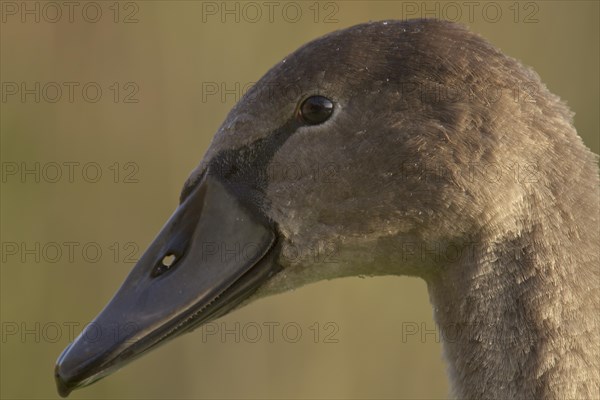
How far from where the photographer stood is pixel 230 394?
7348 millimetres

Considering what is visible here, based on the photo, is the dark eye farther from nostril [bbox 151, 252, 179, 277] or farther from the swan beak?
nostril [bbox 151, 252, 179, 277]

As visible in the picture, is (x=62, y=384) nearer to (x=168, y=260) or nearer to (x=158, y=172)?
(x=168, y=260)

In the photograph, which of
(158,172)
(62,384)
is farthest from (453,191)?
(158,172)

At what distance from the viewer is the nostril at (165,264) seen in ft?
12.8

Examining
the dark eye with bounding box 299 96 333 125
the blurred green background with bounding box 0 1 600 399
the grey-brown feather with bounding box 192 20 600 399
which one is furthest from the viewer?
the blurred green background with bounding box 0 1 600 399

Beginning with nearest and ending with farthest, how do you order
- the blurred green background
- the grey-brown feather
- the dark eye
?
the grey-brown feather → the dark eye → the blurred green background

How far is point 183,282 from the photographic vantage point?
385 centimetres

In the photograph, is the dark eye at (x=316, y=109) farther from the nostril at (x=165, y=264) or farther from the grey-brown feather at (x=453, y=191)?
the nostril at (x=165, y=264)

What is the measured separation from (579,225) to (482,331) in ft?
1.48

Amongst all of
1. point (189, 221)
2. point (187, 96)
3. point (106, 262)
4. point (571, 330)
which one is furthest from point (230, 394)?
point (571, 330)

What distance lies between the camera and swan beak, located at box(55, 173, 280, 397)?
374 centimetres

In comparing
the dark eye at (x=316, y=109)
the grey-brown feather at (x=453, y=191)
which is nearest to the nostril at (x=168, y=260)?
the grey-brown feather at (x=453, y=191)

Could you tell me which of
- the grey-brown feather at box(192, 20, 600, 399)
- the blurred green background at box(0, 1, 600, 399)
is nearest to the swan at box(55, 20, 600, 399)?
the grey-brown feather at box(192, 20, 600, 399)

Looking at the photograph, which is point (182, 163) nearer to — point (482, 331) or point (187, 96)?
point (187, 96)
